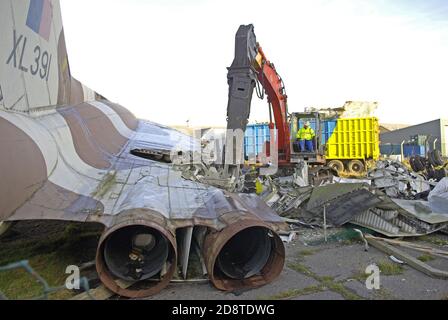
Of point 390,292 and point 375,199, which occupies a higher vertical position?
point 375,199

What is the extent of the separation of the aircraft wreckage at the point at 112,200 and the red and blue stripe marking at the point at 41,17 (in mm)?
11

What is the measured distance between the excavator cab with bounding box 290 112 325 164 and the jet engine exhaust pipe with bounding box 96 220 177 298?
9.63 m

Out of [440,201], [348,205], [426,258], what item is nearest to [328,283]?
[426,258]

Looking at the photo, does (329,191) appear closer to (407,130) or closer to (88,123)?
(88,123)

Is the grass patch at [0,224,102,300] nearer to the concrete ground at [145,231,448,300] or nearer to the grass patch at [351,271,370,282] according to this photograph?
the concrete ground at [145,231,448,300]

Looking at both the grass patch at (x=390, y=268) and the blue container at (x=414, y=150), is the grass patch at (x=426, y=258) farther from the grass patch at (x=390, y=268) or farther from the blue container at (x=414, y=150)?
the blue container at (x=414, y=150)

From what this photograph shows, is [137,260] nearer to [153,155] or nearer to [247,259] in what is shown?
[247,259]

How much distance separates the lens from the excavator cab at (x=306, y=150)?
12.5 m

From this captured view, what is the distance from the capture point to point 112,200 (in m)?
3.37

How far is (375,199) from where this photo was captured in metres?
5.39

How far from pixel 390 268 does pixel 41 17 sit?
498 centimetres

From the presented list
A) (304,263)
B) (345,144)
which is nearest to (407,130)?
(345,144)
